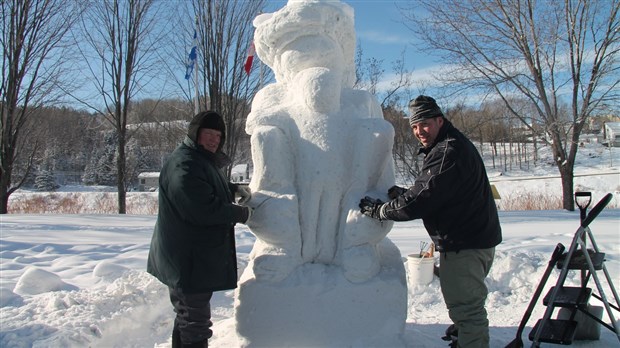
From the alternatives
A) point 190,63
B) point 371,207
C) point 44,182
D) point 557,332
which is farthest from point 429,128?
point 44,182

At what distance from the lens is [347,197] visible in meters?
2.68

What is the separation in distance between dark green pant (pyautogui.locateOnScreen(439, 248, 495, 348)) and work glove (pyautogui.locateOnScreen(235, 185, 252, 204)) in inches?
45.3

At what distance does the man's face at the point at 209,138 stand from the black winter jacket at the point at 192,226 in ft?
0.22

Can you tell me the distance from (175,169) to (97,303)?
188 centimetres

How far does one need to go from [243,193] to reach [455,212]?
3.91 ft

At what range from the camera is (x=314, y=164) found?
8.81 feet

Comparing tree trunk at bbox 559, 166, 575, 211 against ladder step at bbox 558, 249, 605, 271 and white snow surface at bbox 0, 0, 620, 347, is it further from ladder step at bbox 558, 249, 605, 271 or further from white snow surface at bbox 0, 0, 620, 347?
ladder step at bbox 558, 249, 605, 271

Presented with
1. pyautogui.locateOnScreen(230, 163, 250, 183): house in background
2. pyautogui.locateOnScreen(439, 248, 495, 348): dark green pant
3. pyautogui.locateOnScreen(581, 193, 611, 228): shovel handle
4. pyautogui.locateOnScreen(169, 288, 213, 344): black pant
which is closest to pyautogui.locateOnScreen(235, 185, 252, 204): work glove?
pyautogui.locateOnScreen(169, 288, 213, 344): black pant

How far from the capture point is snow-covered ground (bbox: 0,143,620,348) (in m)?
3.20

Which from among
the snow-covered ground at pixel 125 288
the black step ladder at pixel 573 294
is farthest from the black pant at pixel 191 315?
the black step ladder at pixel 573 294

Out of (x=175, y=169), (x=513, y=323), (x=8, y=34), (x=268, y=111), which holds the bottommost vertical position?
(x=513, y=323)

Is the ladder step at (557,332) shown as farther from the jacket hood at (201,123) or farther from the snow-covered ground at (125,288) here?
the jacket hood at (201,123)

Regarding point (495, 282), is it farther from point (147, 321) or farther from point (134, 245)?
point (134, 245)

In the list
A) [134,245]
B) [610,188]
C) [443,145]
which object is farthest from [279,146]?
[610,188]
